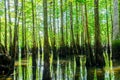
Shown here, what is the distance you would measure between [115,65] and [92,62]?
39.9 inches

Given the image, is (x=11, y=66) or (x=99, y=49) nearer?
(x=11, y=66)

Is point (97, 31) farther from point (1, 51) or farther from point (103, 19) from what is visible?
point (103, 19)

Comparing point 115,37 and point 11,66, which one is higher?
point 115,37

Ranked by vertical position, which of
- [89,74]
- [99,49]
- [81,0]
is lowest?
[89,74]

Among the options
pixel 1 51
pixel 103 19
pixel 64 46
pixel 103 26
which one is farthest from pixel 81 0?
pixel 103 26

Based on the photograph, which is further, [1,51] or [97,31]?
[97,31]

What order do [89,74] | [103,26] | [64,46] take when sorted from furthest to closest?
[103,26], [64,46], [89,74]

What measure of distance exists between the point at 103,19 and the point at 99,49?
2297 centimetres

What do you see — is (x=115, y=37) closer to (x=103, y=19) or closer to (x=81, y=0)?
(x=81, y=0)

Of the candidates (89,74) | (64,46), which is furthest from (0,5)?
(89,74)

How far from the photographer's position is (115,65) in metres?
13.1

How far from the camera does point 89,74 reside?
11594 millimetres

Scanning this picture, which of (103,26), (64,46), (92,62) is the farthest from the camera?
(103,26)

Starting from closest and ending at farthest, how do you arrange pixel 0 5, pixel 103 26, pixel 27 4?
pixel 0 5 < pixel 27 4 < pixel 103 26
